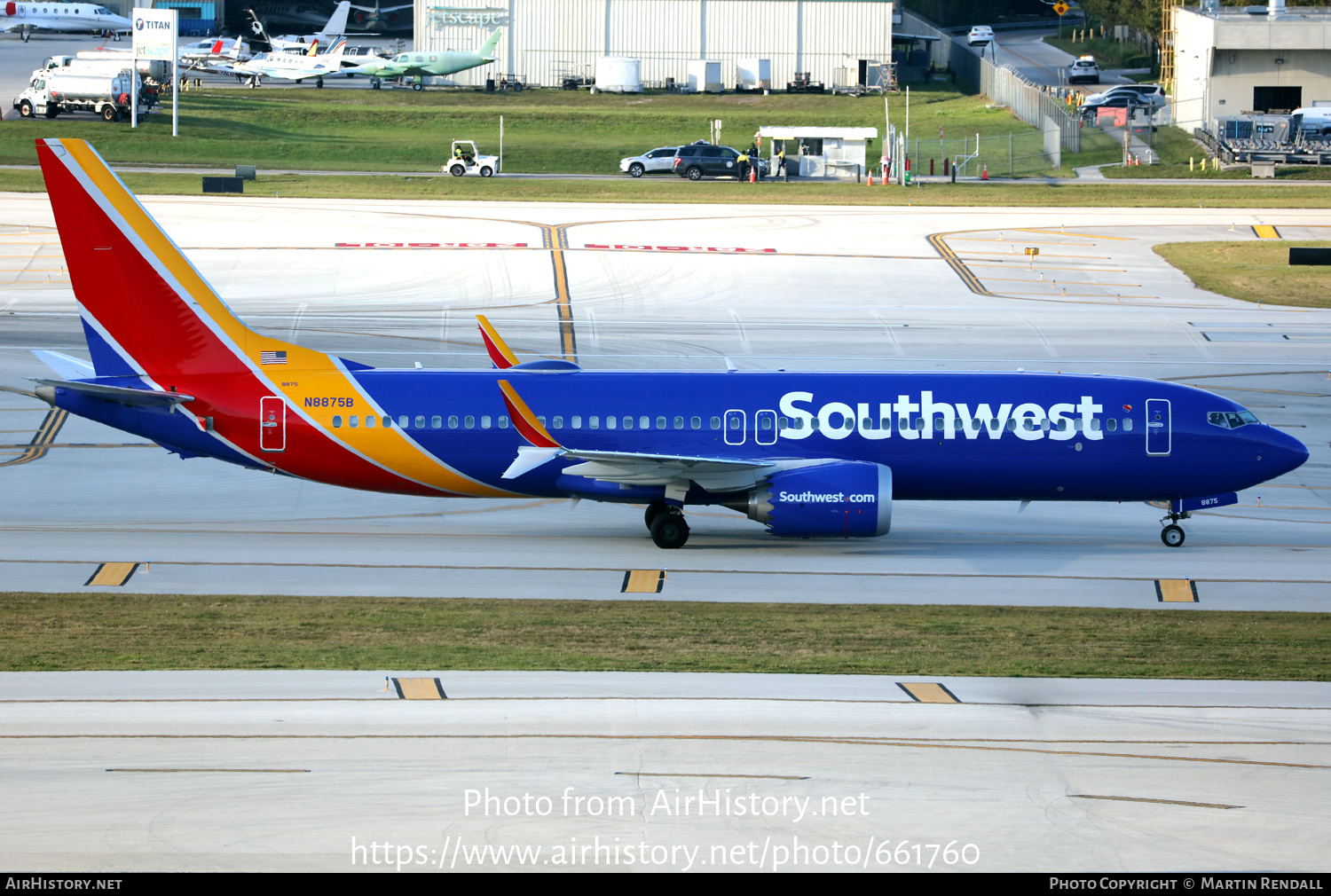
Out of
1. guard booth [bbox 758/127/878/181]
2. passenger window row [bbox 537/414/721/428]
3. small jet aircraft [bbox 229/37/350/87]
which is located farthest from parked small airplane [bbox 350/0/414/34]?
passenger window row [bbox 537/414/721/428]

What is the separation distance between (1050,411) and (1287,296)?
32.4 meters

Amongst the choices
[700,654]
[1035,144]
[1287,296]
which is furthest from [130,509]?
[1035,144]

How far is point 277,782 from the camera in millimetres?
18281

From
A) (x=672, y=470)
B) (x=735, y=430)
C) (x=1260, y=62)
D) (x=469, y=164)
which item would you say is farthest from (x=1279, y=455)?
(x=1260, y=62)

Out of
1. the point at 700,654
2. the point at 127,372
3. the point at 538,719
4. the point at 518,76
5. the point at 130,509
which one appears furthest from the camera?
the point at 518,76

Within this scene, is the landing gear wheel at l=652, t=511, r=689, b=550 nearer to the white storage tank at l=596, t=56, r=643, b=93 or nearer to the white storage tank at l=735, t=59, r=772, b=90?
the white storage tank at l=596, t=56, r=643, b=93

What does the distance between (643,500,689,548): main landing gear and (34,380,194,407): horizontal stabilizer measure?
10.2m

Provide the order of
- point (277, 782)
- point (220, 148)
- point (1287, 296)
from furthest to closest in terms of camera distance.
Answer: point (220, 148)
point (1287, 296)
point (277, 782)

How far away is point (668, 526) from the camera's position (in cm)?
3200

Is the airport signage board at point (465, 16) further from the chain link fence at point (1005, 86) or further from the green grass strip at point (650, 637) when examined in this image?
the green grass strip at point (650, 637)

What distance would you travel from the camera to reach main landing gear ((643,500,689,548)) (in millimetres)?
32000

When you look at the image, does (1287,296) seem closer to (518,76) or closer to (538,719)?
(538,719)

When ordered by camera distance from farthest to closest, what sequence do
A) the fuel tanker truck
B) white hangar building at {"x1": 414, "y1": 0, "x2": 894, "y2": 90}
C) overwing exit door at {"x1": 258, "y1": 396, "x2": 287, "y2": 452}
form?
white hangar building at {"x1": 414, "y1": 0, "x2": 894, "y2": 90}, the fuel tanker truck, overwing exit door at {"x1": 258, "y1": 396, "x2": 287, "y2": 452}

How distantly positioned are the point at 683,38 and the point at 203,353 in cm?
9574
